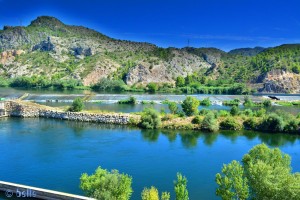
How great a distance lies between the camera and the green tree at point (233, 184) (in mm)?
18125

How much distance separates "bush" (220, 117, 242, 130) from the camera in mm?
43719

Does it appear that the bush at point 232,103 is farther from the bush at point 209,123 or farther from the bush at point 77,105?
the bush at point 77,105

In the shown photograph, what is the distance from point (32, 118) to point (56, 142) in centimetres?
1523

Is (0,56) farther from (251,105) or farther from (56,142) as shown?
(56,142)

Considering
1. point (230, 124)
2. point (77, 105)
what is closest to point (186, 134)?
point (230, 124)

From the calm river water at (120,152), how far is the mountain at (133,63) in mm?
68416

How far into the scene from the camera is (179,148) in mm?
35500

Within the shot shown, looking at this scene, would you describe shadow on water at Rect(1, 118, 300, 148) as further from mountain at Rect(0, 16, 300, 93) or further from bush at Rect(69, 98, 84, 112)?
mountain at Rect(0, 16, 300, 93)

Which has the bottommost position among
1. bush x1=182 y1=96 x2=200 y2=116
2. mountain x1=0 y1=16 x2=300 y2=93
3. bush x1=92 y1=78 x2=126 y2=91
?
bush x1=182 y1=96 x2=200 y2=116

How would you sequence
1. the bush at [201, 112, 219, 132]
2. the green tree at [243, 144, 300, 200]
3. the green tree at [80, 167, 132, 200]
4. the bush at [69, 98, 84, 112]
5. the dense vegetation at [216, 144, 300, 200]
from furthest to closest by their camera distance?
1. the bush at [69, 98, 84, 112]
2. the bush at [201, 112, 219, 132]
3. the green tree at [80, 167, 132, 200]
4. the dense vegetation at [216, 144, 300, 200]
5. the green tree at [243, 144, 300, 200]

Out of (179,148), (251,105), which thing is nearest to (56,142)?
(179,148)

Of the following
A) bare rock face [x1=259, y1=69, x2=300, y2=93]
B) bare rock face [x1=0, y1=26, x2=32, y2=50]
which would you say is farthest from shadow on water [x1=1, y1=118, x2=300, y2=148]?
bare rock face [x1=0, y1=26, x2=32, y2=50]

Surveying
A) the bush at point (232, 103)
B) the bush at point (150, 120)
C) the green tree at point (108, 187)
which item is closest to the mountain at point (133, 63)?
the bush at point (232, 103)

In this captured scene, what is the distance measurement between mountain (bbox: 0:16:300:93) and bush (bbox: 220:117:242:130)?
62153 mm
